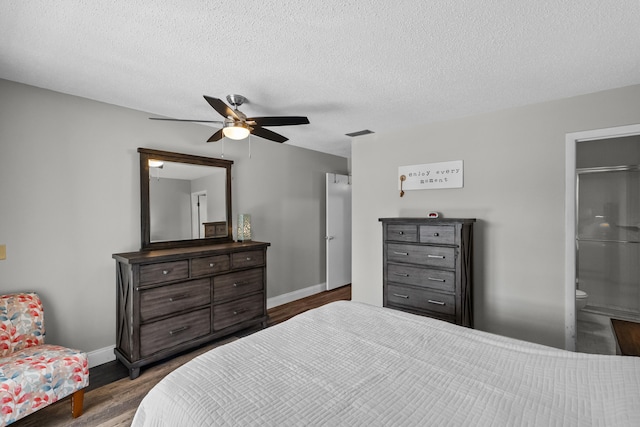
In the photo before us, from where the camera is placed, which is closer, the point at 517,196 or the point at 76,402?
the point at 76,402

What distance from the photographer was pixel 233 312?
3.14 m

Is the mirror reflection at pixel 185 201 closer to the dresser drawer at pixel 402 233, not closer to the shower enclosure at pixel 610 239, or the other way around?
the dresser drawer at pixel 402 233

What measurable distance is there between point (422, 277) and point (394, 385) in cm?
189

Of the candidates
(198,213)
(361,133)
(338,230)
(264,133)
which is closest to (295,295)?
(338,230)

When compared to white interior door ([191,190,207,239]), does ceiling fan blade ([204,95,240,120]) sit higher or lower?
higher

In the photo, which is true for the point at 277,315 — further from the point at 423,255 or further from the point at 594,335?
the point at 594,335

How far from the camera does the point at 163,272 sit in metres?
2.62

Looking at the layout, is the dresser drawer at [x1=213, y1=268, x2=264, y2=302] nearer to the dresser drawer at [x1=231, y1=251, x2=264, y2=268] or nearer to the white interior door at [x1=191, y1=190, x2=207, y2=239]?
the dresser drawer at [x1=231, y1=251, x2=264, y2=268]

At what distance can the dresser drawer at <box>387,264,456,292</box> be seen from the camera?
279 cm

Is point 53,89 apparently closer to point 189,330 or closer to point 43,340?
point 43,340

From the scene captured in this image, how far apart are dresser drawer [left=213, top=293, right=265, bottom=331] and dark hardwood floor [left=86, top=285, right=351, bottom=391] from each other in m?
0.23

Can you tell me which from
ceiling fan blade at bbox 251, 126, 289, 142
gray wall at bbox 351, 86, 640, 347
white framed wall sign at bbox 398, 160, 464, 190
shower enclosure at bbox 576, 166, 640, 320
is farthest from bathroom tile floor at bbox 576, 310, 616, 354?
ceiling fan blade at bbox 251, 126, 289, 142

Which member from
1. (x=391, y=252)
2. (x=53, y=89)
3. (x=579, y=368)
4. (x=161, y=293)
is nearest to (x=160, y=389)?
(x=161, y=293)

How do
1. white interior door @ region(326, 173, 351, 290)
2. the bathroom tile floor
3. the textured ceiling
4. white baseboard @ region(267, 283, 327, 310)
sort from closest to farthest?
the textured ceiling < the bathroom tile floor < white baseboard @ region(267, 283, 327, 310) < white interior door @ region(326, 173, 351, 290)
